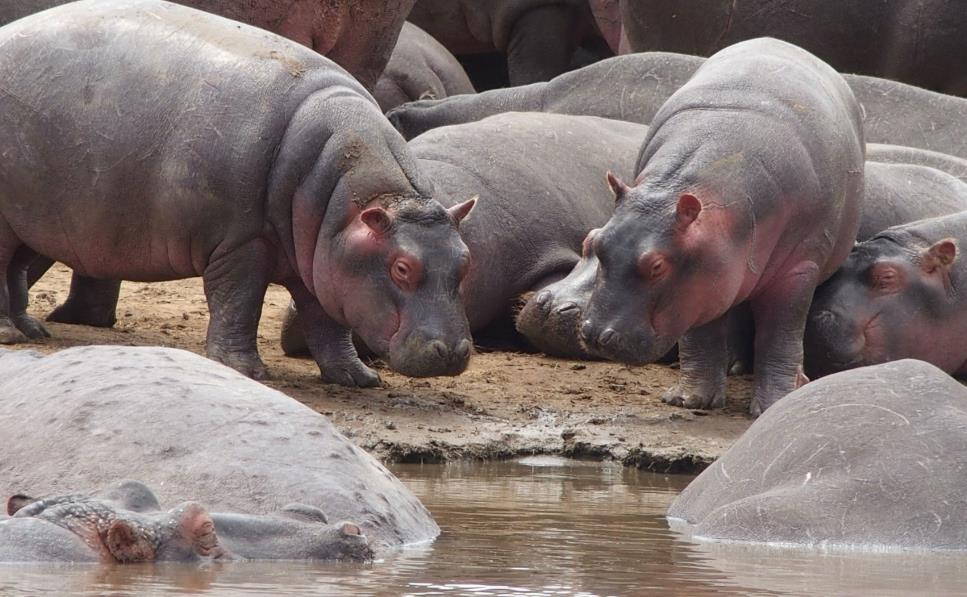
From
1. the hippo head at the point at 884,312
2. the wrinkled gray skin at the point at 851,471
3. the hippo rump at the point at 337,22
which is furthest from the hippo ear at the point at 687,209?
the hippo rump at the point at 337,22

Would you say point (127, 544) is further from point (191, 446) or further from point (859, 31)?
point (859, 31)

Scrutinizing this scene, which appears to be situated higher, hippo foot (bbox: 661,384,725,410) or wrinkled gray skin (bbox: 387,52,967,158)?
wrinkled gray skin (bbox: 387,52,967,158)

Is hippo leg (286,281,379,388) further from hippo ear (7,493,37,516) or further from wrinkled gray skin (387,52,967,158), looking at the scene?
hippo ear (7,493,37,516)

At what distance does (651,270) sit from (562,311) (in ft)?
4.40

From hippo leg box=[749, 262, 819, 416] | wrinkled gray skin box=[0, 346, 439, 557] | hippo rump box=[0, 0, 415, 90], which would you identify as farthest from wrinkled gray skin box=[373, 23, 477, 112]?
wrinkled gray skin box=[0, 346, 439, 557]

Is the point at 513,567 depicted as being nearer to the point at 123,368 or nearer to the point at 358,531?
the point at 358,531

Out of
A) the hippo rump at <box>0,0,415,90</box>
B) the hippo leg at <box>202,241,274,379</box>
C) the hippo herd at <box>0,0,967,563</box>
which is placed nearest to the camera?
the hippo herd at <box>0,0,967,563</box>

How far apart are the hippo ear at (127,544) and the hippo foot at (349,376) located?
4.06 metres

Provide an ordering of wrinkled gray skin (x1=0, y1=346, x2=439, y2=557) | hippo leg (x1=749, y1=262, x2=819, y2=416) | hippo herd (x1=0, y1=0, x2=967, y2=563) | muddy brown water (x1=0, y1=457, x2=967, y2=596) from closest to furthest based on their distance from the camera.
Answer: muddy brown water (x1=0, y1=457, x2=967, y2=596) → wrinkled gray skin (x1=0, y1=346, x2=439, y2=557) → hippo herd (x1=0, y1=0, x2=967, y2=563) → hippo leg (x1=749, y1=262, x2=819, y2=416)

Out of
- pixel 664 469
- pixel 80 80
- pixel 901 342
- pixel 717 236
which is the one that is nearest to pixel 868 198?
pixel 901 342

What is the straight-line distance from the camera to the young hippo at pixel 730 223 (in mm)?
7887

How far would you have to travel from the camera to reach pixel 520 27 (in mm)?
16609

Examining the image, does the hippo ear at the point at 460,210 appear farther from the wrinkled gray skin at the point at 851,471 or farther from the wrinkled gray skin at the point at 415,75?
the wrinkled gray skin at the point at 415,75

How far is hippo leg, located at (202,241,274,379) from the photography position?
→ 8.25m
